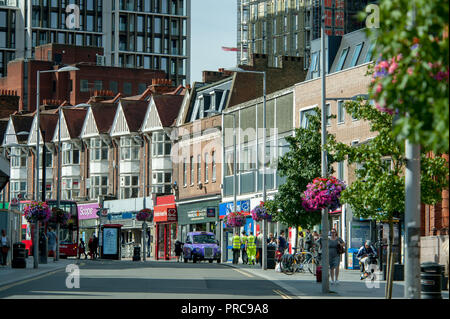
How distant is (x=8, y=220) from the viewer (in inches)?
1845

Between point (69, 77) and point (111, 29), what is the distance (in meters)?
22.3

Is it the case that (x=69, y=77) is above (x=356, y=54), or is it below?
above

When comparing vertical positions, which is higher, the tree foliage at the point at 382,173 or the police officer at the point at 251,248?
the tree foliage at the point at 382,173

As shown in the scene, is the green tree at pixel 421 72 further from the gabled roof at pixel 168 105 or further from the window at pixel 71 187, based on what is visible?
the window at pixel 71 187

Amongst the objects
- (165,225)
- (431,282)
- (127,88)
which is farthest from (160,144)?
(431,282)

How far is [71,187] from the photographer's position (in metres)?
101

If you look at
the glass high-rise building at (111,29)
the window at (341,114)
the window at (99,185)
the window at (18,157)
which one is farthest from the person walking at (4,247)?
the glass high-rise building at (111,29)

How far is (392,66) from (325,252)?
52.2 ft

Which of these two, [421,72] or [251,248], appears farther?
[251,248]

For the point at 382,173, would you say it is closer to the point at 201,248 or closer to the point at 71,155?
the point at 201,248

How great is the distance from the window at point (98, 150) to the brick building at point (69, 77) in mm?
24542

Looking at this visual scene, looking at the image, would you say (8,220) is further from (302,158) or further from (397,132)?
(397,132)

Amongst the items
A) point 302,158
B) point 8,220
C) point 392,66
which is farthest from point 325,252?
point 8,220

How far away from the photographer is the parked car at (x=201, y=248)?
59.9 metres
